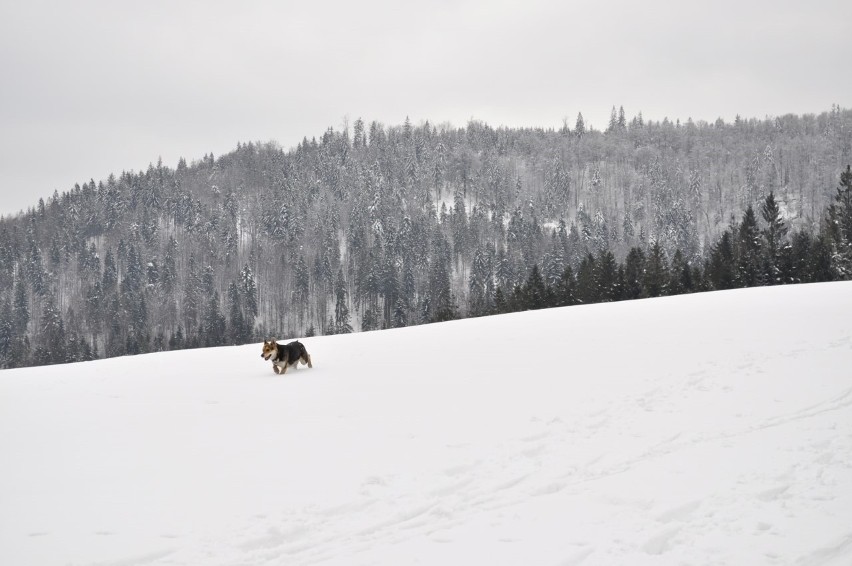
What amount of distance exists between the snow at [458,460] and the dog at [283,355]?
0.51 metres

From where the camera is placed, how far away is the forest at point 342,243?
11538cm

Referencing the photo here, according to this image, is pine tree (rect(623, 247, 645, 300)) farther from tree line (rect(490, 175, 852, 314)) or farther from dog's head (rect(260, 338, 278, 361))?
dog's head (rect(260, 338, 278, 361))

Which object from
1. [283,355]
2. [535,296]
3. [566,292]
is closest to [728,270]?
[566,292]

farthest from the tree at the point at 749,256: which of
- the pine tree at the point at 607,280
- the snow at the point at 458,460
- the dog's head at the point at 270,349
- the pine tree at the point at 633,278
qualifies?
the dog's head at the point at 270,349

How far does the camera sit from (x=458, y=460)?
8344mm

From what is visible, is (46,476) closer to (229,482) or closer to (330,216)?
(229,482)

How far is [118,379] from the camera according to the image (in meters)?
14.9

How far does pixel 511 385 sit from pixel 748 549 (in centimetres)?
673

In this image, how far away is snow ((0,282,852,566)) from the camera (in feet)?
19.4

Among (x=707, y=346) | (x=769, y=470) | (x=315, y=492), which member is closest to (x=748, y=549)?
(x=769, y=470)

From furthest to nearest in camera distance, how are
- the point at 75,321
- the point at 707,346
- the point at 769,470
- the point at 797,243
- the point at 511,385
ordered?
1. the point at 75,321
2. the point at 797,243
3. the point at 707,346
4. the point at 511,385
5. the point at 769,470

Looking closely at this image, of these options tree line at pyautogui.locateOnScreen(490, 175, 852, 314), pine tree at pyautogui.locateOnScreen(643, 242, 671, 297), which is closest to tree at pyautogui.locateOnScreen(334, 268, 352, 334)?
tree line at pyautogui.locateOnScreen(490, 175, 852, 314)

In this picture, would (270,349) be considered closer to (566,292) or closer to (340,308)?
(566,292)

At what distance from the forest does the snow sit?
5769 cm
